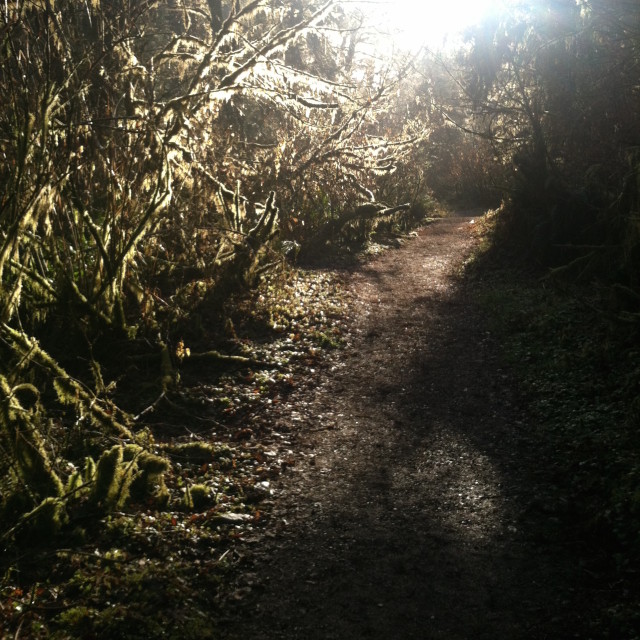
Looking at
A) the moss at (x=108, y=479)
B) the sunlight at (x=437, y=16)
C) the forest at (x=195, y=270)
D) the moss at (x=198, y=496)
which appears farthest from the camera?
the sunlight at (x=437, y=16)

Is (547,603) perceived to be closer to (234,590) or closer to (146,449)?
(234,590)

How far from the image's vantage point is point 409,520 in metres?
4.86

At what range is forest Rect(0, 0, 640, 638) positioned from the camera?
430cm

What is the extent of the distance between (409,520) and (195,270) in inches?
242

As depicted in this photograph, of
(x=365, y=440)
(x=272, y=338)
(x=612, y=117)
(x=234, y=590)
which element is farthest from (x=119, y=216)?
(x=612, y=117)

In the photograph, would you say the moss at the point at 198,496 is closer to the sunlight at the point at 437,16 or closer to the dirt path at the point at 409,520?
the dirt path at the point at 409,520

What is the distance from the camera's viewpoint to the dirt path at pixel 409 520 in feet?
12.4

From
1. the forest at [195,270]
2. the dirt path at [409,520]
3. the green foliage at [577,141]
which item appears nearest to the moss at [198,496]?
the forest at [195,270]

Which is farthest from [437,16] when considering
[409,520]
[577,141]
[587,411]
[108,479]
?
[108,479]

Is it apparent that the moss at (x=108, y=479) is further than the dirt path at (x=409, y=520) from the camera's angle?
Yes

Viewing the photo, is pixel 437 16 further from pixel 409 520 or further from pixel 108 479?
pixel 108 479

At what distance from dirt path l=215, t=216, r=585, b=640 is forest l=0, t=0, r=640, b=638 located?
35 centimetres

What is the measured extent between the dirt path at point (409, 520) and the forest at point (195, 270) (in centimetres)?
35

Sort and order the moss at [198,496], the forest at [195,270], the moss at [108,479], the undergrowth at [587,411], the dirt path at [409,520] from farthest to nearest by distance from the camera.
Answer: the moss at [198,496] → the moss at [108,479] → the forest at [195,270] → the undergrowth at [587,411] → the dirt path at [409,520]
